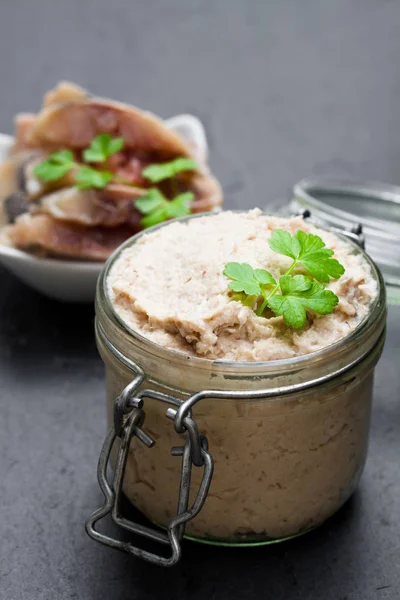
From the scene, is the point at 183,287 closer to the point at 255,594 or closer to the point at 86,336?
the point at 255,594

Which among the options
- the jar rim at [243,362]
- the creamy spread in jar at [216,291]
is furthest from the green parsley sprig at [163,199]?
the jar rim at [243,362]

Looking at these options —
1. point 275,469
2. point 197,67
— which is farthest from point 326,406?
point 197,67

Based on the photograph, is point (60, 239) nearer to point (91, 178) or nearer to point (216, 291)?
point (91, 178)

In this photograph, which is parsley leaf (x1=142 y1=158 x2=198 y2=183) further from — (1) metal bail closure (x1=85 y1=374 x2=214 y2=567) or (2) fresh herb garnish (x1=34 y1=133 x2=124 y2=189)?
(1) metal bail closure (x1=85 y1=374 x2=214 y2=567)

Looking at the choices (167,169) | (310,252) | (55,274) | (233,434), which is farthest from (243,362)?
(167,169)

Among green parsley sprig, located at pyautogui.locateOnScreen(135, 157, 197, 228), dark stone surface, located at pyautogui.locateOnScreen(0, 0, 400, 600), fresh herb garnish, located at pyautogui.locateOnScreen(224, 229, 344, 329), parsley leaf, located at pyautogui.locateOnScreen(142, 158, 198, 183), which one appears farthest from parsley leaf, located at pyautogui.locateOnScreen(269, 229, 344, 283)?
parsley leaf, located at pyautogui.locateOnScreen(142, 158, 198, 183)
